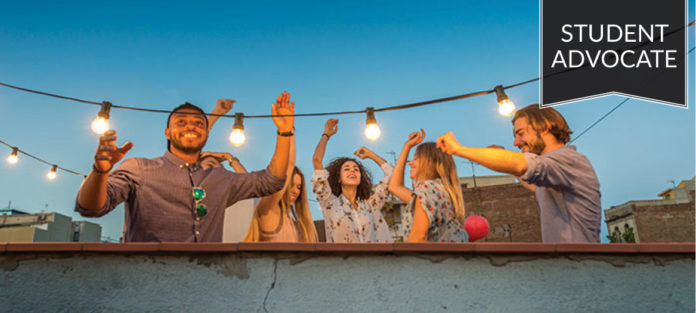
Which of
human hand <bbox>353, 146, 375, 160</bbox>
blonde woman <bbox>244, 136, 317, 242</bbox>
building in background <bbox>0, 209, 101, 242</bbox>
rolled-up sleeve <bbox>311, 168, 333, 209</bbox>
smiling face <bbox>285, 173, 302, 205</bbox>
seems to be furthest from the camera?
building in background <bbox>0, 209, 101, 242</bbox>

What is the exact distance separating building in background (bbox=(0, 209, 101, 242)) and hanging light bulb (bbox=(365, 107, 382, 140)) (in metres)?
33.8

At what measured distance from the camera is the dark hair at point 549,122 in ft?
8.71

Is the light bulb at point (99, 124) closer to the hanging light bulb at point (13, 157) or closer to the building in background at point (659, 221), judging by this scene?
the hanging light bulb at point (13, 157)

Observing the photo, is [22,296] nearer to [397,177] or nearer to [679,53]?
[397,177]

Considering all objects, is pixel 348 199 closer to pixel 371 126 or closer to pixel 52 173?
pixel 371 126

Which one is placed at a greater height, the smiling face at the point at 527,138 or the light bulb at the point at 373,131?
the light bulb at the point at 373,131

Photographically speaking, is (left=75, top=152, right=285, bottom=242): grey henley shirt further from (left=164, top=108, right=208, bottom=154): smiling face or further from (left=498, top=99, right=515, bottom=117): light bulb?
(left=498, top=99, right=515, bottom=117): light bulb

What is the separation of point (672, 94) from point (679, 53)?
20.2 inches

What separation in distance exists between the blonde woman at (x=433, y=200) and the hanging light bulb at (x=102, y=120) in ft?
11.1

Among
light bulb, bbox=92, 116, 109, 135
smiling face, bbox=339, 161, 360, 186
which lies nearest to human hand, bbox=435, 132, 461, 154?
smiling face, bbox=339, 161, 360, 186

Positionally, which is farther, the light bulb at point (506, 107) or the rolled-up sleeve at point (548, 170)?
the light bulb at point (506, 107)

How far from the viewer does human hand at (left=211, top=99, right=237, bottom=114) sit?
461 centimetres

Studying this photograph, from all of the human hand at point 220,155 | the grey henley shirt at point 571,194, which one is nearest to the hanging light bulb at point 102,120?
the human hand at point 220,155

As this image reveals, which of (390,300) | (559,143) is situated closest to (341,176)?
(559,143)
